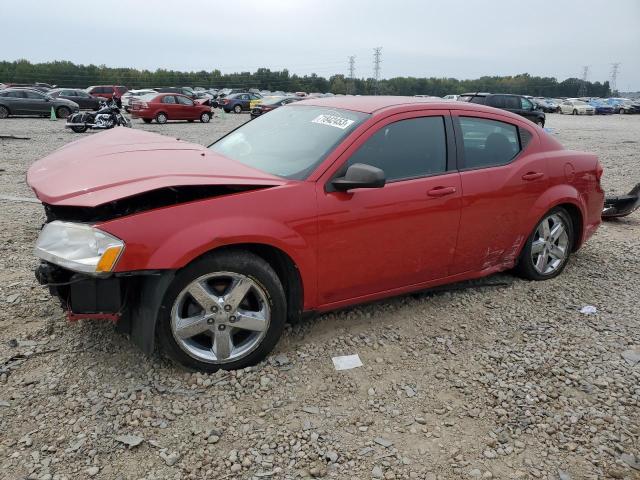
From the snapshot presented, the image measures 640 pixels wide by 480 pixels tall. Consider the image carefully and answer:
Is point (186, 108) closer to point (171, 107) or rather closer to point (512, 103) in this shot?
point (171, 107)

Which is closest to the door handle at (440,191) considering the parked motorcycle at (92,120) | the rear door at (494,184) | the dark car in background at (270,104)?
the rear door at (494,184)

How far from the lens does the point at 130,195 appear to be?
2.66m

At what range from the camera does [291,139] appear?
369 centimetres

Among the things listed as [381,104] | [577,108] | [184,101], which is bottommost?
[381,104]

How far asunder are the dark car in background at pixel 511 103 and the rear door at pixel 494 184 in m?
17.4

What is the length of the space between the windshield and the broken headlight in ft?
3.75

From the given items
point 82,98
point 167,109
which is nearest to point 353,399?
point 167,109

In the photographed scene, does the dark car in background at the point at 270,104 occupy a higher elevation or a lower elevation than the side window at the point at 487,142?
higher

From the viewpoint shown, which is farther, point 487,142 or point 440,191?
point 487,142

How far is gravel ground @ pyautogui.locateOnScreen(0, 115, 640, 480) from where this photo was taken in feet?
7.99

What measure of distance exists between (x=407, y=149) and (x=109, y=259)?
2.14 m

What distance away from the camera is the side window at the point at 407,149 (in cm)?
347

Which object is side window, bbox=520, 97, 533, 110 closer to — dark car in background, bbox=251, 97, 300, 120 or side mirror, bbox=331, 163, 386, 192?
dark car in background, bbox=251, 97, 300, 120

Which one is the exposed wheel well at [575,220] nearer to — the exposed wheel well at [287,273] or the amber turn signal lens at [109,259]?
the exposed wheel well at [287,273]
